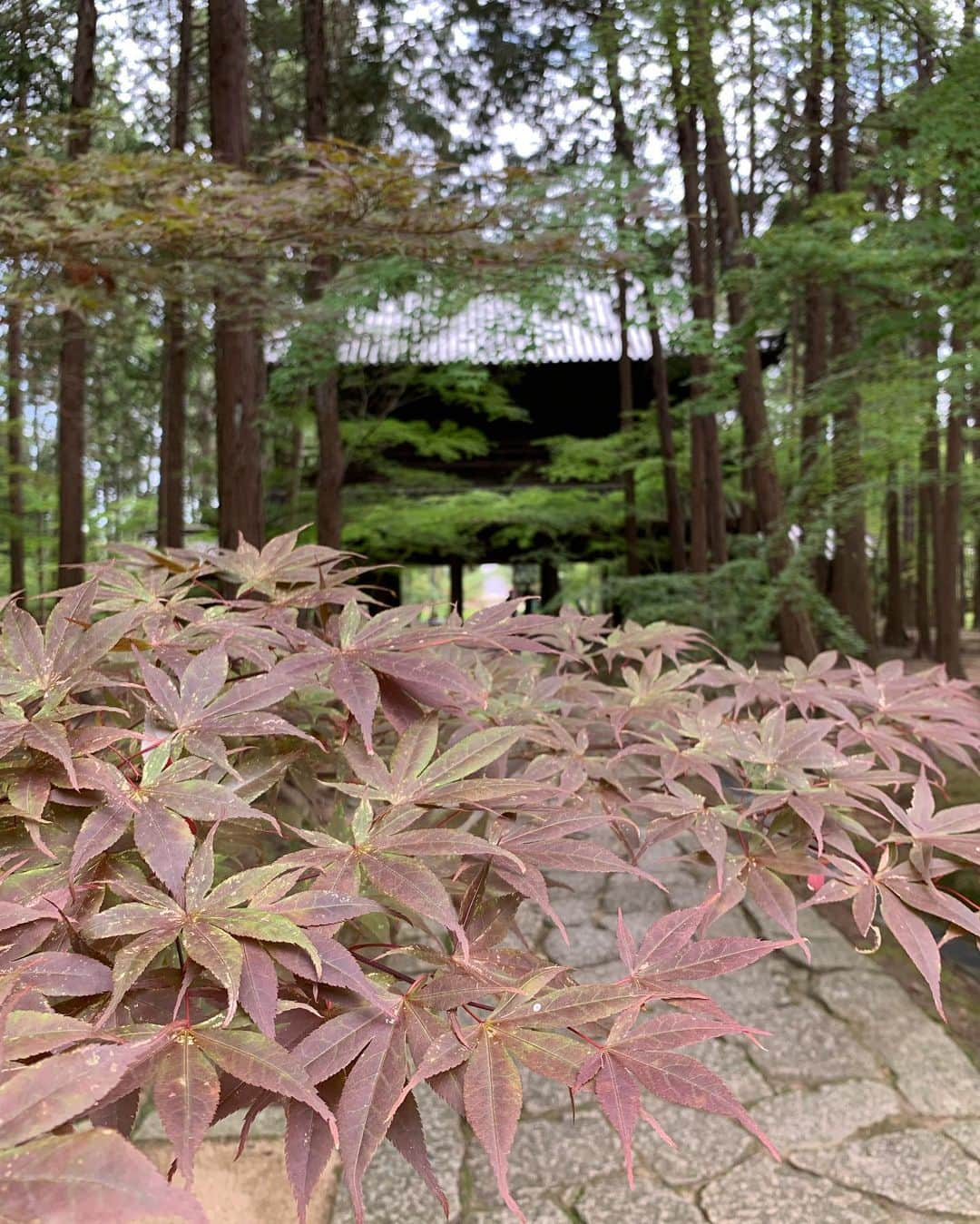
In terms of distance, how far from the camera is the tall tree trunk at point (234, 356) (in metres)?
4.81

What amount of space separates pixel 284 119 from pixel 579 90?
4.01m

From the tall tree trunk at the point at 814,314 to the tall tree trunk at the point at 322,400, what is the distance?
442 centimetres

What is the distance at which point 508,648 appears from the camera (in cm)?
129

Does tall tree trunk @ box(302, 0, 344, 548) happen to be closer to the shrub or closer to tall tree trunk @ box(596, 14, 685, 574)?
tall tree trunk @ box(596, 14, 685, 574)

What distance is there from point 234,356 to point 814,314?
633cm

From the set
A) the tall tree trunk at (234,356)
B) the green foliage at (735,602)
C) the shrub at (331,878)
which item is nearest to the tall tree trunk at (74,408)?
the tall tree trunk at (234,356)

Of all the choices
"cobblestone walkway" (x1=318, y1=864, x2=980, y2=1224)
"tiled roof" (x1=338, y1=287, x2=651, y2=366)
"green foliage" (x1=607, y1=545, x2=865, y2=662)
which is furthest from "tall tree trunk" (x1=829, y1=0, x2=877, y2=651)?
"cobblestone walkway" (x1=318, y1=864, x2=980, y2=1224)

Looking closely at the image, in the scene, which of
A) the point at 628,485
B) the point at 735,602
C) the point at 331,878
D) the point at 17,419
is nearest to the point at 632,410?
the point at 628,485

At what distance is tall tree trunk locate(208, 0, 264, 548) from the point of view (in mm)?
4812

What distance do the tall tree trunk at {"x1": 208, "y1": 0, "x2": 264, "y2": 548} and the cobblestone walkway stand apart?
3479 millimetres

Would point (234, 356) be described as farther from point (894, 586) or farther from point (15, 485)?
point (894, 586)

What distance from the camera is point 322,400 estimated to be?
26.5ft

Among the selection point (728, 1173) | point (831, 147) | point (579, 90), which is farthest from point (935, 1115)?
point (579, 90)

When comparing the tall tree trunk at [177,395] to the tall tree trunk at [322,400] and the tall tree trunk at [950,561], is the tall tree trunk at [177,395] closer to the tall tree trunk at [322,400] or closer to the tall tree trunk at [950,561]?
the tall tree trunk at [322,400]
